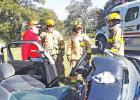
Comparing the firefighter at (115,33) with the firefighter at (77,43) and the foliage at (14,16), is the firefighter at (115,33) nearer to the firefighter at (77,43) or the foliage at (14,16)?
the firefighter at (77,43)

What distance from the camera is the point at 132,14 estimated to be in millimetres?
18547

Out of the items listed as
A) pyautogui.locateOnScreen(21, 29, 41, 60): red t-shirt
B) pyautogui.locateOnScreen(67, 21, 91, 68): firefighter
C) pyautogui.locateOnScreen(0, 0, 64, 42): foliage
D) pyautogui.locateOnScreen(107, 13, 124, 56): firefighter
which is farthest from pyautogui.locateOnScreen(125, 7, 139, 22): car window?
pyautogui.locateOnScreen(0, 0, 64, 42): foliage

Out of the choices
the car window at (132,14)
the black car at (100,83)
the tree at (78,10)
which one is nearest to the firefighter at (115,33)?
the black car at (100,83)

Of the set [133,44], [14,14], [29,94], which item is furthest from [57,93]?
[14,14]

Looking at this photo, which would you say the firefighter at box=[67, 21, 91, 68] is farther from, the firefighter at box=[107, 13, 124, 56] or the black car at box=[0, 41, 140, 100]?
the black car at box=[0, 41, 140, 100]

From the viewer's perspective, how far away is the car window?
60.0 feet

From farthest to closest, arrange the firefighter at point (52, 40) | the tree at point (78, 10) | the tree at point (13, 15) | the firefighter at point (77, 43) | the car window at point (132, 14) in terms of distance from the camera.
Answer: the tree at point (78, 10), the tree at point (13, 15), the car window at point (132, 14), the firefighter at point (52, 40), the firefighter at point (77, 43)

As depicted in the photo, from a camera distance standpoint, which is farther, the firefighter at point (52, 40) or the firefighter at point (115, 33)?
the firefighter at point (52, 40)

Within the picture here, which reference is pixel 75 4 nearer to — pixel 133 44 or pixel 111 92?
pixel 133 44

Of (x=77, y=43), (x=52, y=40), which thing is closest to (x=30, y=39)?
(x=52, y=40)

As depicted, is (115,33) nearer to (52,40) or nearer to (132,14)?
(52,40)

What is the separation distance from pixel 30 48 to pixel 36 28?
1.95 feet

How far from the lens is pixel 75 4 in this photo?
74.5 meters

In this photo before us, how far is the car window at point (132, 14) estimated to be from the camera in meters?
18.3
